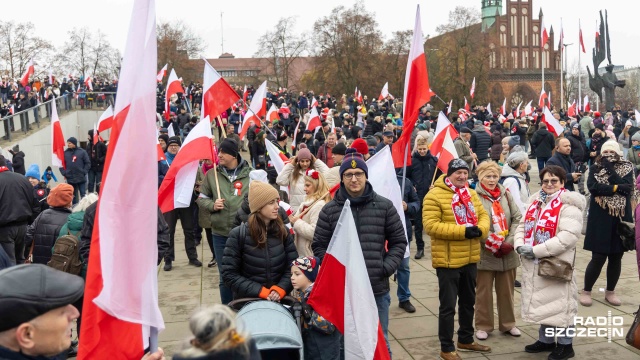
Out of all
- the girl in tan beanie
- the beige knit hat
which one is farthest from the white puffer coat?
the beige knit hat

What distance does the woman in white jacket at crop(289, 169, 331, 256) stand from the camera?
619 centimetres

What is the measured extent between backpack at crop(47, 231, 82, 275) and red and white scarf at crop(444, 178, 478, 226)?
3211mm

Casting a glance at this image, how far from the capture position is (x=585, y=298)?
7473 mm

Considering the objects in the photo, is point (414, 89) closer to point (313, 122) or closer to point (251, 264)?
point (251, 264)

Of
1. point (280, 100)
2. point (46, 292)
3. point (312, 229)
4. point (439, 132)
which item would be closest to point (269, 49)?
point (280, 100)

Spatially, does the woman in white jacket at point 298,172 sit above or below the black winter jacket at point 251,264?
above

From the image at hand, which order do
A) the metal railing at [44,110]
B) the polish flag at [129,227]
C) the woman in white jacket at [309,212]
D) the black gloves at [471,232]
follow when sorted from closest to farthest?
1. the polish flag at [129,227]
2. the black gloves at [471,232]
3. the woman in white jacket at [309,212]
4. the metal railing at [44,110]

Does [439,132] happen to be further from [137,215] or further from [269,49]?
[269,49]

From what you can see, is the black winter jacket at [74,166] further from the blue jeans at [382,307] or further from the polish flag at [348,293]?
the polish flag at [348,293]

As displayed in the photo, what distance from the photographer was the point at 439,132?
406 inches

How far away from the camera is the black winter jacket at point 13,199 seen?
25.0 ft

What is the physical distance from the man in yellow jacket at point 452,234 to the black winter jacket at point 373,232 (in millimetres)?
566

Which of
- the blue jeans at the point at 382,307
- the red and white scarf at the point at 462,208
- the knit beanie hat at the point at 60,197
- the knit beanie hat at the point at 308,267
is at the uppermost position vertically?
the knit beanie hat at the point at 60,197

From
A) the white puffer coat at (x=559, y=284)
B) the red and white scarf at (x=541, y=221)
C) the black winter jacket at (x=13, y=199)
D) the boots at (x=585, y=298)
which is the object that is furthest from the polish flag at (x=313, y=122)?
the white puffer coat at (x=559, y=284)
